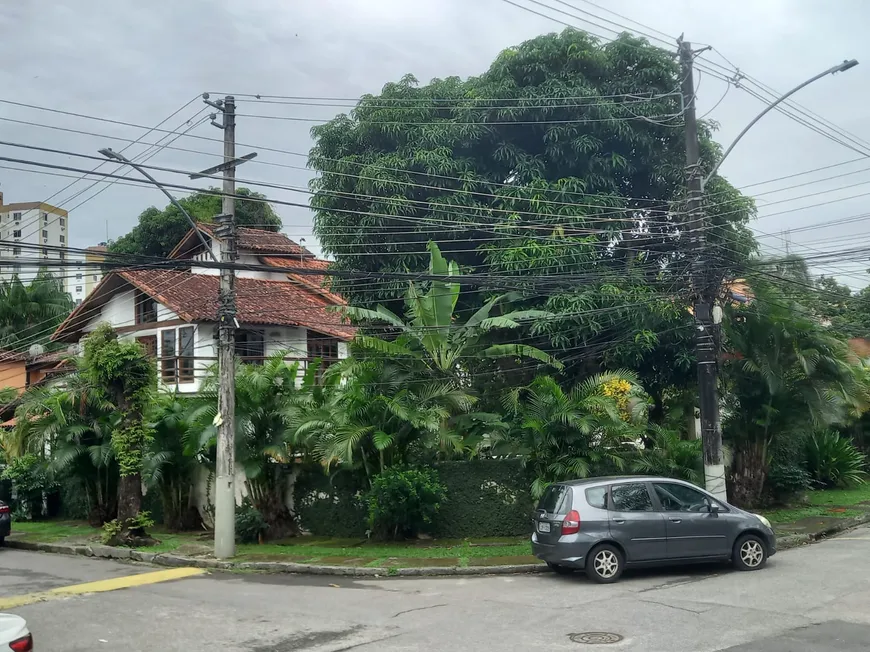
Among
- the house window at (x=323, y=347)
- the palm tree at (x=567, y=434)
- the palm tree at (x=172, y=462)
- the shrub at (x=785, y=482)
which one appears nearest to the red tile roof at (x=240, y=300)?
the house window at (x=323, y=347)

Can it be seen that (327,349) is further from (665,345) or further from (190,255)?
(665,345)

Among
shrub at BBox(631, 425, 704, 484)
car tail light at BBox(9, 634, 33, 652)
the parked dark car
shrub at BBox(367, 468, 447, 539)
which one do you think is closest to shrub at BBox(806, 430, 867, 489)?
shrub at BBox(631, 425, 704, 484)

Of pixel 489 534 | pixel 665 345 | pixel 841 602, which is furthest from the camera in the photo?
pixel 665 345

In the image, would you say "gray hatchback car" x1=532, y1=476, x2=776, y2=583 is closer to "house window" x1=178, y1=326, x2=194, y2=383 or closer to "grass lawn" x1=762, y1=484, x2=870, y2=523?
"grass lawn" x1=762, y1=484, x2=870, y2=523

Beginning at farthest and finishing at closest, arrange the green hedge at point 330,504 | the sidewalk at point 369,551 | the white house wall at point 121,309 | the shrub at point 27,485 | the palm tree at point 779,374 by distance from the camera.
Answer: the white house wall at point 121,309
the shrub at point 27,485
the palm tree at point 779,374
the green hedge at point 330,504
the sidewalk at point 369,551

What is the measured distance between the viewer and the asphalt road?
9078 mm

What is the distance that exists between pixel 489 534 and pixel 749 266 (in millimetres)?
8023

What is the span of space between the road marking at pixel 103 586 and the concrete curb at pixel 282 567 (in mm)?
637

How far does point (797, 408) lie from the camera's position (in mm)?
20062

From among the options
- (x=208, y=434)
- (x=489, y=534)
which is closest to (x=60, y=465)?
(x=208, y=434)

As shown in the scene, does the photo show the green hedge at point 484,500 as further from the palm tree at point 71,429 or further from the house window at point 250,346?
the house window at point 250,346

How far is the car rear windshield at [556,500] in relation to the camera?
13.2 metres

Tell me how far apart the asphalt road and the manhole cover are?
0.11 m

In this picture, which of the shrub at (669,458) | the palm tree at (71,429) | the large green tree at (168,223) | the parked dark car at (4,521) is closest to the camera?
the shrub at (669,458)
